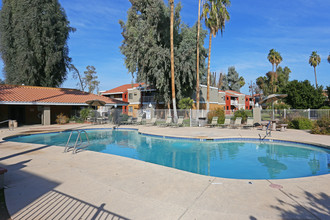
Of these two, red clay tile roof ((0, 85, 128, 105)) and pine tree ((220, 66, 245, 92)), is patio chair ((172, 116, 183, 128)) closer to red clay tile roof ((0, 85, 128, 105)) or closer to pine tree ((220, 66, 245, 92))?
red clay tile roof ((0, 85, 128, 105))

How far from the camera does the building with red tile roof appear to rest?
2008 centimetres

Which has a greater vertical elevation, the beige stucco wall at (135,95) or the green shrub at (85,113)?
the beige stucco wall at (135,95)

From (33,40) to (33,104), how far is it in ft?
34.3

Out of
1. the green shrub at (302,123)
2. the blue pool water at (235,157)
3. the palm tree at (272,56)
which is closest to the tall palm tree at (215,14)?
the green shrub at (302,123)

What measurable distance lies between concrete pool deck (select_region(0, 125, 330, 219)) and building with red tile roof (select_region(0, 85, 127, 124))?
17.1m

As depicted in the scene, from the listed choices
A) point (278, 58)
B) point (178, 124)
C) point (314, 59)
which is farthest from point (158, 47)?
point (314, 59)

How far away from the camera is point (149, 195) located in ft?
13.2

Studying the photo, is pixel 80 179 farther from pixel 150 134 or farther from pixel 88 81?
pixel 88 81

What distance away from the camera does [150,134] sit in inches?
571

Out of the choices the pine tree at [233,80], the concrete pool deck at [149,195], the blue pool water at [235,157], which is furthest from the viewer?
the pine tree at [233,80]

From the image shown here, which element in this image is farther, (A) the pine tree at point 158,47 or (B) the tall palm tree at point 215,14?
(A) the pine tree at point 158,47

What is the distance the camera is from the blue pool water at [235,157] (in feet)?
22.7

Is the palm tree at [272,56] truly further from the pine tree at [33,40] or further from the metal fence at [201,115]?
the pine tree at [33,40]

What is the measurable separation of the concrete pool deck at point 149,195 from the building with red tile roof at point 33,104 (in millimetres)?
17101
